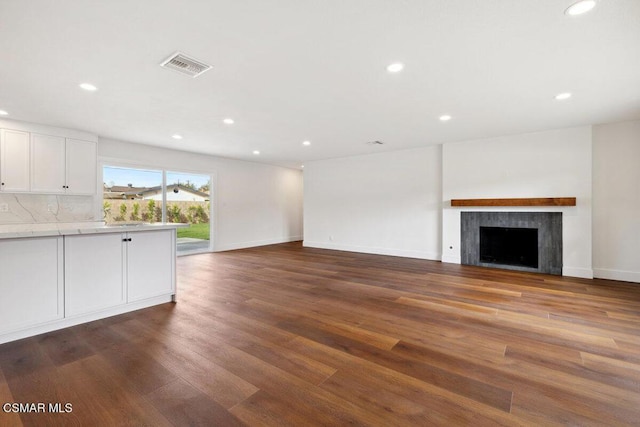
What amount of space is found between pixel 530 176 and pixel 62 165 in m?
8.22

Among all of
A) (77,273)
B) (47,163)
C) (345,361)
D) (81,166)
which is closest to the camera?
(345,361)

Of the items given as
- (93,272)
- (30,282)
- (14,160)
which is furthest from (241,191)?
(30,282)

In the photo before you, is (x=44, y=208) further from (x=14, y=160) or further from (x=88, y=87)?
(x=88, y=87)

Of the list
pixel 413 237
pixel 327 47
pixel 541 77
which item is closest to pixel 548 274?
pixel 413 237

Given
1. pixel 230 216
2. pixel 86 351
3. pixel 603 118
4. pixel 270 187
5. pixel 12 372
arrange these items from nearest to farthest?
pixel 12 372
pixel 86 351
pixel 603 118
pixel 230 216
pixel 270 187

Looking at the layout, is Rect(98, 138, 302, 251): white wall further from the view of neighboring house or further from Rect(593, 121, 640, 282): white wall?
Rect(593, 121, 640, 282): white wall

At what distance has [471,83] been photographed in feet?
9.87

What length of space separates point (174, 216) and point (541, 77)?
23.2 feet

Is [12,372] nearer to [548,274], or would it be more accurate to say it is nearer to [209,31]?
[209,31]

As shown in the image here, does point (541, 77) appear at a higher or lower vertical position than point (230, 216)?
higher

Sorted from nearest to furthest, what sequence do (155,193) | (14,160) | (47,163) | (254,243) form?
(14,160) < (47,163) < (155,193) < (254,243)

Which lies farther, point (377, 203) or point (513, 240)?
point (377, 203)

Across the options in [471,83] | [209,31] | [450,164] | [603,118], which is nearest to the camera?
[209,31]

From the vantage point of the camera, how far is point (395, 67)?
8.73 ft
